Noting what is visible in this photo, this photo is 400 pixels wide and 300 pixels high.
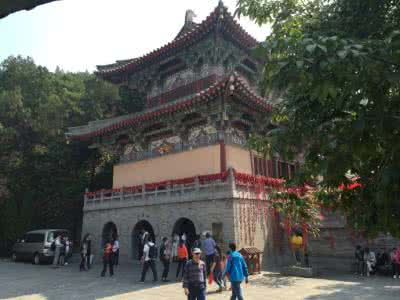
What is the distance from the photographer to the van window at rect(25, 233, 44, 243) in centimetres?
2105

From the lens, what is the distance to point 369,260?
15.7 m

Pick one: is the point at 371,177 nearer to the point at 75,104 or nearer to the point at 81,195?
the point at 81,195

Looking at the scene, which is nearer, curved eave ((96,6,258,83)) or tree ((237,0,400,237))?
tree ((237,0,400,237))

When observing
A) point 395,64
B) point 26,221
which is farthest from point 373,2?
point 26,221

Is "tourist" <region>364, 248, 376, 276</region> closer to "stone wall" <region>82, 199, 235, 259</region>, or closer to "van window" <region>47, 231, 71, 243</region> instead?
"stone wall" <region>82, 199, 235, 259</region>

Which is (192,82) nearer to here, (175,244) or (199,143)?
(199,143)

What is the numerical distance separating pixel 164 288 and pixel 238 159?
26.9 feet

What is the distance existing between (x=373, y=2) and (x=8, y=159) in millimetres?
29420

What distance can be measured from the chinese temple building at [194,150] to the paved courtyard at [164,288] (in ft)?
11.1

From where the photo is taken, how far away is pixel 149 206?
19.1 meters

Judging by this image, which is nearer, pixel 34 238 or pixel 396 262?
pixel 396 262

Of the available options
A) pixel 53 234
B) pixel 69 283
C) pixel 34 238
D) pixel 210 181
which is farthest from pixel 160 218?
pixel 34 238

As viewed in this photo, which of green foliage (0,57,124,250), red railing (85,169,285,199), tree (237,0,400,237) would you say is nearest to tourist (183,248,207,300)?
tree (237,0,400,237)

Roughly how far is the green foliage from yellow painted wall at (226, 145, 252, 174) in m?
13.7
